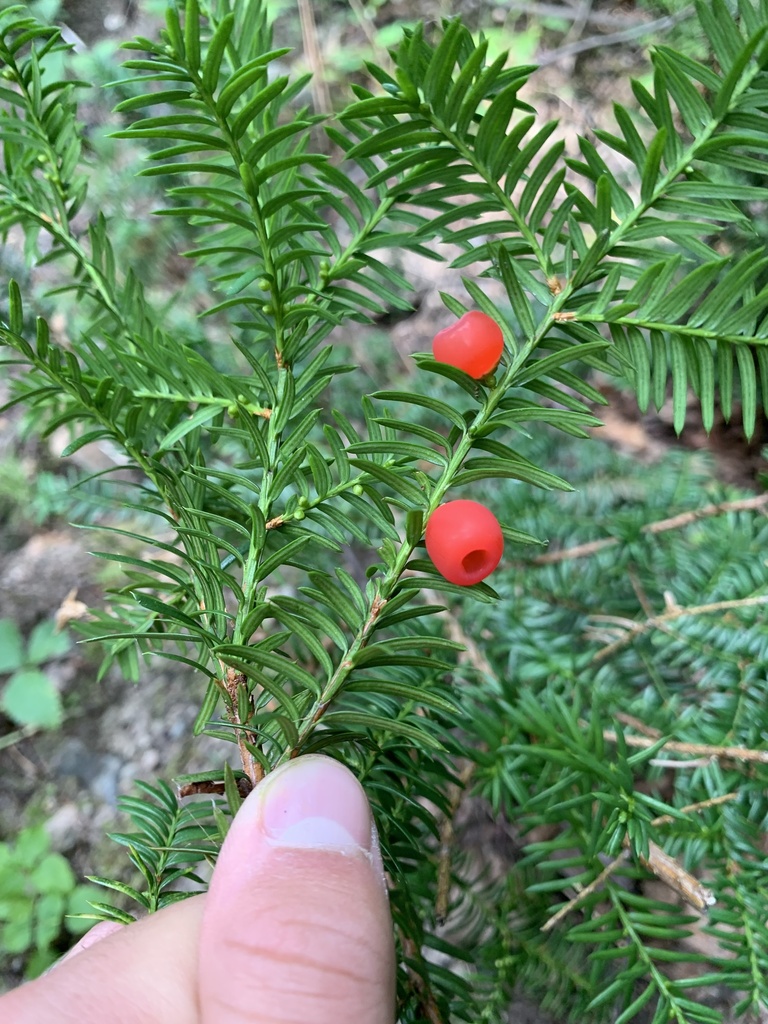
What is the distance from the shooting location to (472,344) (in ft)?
1.73

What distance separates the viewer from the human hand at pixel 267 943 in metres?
0.52

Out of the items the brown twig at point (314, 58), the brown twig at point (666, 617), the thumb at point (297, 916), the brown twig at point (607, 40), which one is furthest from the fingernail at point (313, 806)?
the brown twig at point (314, 58)

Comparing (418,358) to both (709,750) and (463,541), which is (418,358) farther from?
(709,750)

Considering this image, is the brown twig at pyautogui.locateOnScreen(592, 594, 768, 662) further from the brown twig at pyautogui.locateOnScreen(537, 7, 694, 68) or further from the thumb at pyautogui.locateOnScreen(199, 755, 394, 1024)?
the brown twig at pyautogui.locateOnScreen(537, 7, 694, 68)

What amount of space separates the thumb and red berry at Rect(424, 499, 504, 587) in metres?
0.20

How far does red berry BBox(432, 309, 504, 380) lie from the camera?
53cm

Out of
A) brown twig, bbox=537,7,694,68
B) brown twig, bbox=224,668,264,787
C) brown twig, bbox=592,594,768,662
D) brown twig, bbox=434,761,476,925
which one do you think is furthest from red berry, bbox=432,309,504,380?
brown twig, bbox=537,7,694,68

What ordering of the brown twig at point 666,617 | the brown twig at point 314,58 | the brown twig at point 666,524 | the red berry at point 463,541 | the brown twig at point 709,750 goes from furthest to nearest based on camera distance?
the brown twig at point 314,58 → the brown twig at point 666,524 → the brown twig at point 666,617 → the brown twig at point 709,750 → the red berry at point 463,541

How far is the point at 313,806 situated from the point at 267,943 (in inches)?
4.2

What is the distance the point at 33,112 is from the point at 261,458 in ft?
1.53

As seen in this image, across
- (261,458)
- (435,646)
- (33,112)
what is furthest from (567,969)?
(33,112)

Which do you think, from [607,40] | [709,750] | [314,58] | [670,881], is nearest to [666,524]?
[709,750]

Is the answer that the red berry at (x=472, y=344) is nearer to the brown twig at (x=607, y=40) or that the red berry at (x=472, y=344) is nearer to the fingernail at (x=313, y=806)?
the fingernail at (x=313, y=806)

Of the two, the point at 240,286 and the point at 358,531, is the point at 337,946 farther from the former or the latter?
the point at 240,286
